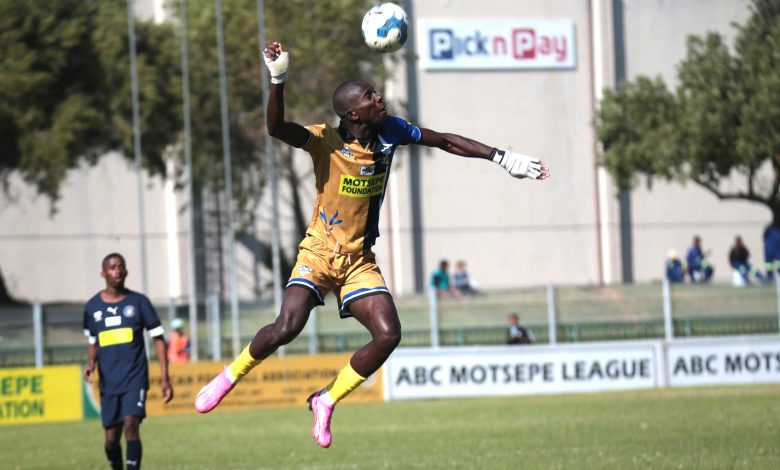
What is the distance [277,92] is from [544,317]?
19554 mm

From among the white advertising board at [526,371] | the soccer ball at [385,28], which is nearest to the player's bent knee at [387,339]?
the soccer ball at [385,28]

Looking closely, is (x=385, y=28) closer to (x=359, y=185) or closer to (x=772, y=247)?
(x=359, y=185)

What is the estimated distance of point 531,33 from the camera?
46.4 m

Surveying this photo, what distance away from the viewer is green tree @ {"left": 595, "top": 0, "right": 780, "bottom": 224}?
3512 centimetres

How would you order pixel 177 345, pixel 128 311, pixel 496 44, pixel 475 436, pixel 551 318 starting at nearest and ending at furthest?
pixel 128 311, pixel 475 436, pixel 177 345, pixel 551 318, pixel 496 44

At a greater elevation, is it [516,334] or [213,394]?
[213,394]

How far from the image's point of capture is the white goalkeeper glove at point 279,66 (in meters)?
8.82

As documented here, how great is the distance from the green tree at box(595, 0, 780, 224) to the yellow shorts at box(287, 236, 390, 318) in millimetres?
27042

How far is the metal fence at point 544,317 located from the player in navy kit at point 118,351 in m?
14.4

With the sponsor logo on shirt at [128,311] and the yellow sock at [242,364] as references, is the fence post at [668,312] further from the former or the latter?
the yellow sock at [242,364]

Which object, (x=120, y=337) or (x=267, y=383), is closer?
(x=120, y=337)

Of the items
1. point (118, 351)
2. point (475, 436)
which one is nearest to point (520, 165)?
point (118, 351)

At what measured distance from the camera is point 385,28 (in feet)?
30.7

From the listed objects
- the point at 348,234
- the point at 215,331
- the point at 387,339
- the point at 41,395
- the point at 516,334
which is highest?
the point at 348,234
